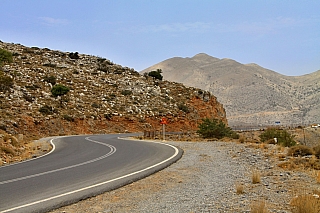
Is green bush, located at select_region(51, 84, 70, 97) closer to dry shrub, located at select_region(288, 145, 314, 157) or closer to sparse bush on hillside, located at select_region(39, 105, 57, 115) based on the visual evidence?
sparse bush on hillside, located at select_region(39, 105, 57, 115)

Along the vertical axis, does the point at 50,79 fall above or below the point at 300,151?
above

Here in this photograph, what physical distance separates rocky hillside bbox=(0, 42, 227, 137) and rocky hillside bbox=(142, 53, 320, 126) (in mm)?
57157

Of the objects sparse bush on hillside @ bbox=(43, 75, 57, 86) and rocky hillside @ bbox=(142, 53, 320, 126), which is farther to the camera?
rocky hillside @ bbox=(142, 53, 320, 126)

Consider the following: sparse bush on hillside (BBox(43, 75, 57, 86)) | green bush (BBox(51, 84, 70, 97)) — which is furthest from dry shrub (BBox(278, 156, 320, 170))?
sparse bush on hillside (BBox(43, 75, 57, 86))

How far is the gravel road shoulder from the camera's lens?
7.29 metres

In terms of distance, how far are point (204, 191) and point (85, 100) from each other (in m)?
48.6

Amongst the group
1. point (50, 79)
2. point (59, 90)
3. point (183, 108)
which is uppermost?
point (50, 79)

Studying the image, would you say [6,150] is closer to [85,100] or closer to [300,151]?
[300,151]

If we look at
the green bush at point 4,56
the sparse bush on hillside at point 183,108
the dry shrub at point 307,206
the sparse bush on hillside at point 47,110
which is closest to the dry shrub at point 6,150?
the dry shrub at point 307,206

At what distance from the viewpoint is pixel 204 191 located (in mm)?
8836

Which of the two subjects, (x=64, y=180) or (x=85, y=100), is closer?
(x=64, y=180)

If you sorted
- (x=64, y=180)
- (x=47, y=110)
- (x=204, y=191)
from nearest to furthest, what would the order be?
(x=204, y=191) < (x=64, y=180) < (x=47, y=110)

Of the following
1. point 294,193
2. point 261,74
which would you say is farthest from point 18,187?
point 261,74

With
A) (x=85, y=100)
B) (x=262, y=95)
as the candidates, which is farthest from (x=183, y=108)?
(x=262, y=95)
